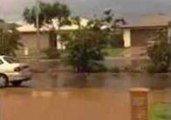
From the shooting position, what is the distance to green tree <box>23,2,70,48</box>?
135 ft

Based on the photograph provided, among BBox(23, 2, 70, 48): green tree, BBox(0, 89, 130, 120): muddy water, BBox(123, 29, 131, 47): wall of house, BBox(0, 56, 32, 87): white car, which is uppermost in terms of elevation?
BBox(23, 2, 70, 48): green tree

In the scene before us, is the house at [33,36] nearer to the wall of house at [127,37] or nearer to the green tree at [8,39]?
the green tree at [8,39]

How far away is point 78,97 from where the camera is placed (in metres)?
21.0

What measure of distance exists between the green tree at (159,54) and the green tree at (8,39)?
30.9 ft

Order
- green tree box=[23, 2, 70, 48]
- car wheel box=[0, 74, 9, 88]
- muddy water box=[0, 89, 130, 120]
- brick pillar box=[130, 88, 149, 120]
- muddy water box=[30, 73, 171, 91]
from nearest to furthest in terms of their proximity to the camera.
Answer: brick pillar box=[130, 88, 149, 120]
muddy water box=[0, 89, 130, 120]
car wheel box=[0, 74, 9, 88]
muddy water box=[30, 73, 171, 91]
green tree box=[23, 2, 70, 48]

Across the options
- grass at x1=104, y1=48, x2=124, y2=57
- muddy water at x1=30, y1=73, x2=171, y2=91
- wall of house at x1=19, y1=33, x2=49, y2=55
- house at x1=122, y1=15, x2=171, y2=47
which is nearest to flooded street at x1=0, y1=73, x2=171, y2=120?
muddy water at x1=30, y1=73, x2=171, y2=91

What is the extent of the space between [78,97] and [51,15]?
22621 mm

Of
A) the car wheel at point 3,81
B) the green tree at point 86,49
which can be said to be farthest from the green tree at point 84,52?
the car wheel at point 3,81

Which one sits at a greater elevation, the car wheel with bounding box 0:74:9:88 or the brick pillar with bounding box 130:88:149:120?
the brick pillar with bounding box 130:88:149:120

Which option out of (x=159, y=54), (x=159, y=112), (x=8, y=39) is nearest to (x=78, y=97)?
(x=159, y=112)

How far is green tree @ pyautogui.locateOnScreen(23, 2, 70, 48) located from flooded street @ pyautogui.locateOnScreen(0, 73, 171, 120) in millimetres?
9062

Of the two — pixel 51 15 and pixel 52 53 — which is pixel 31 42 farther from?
pixel 52 53

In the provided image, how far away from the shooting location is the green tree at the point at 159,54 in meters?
31.8

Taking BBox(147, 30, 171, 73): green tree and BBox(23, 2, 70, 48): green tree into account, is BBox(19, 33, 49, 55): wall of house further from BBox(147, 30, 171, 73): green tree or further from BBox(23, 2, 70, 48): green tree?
BBox(147, 30, 171, 73): green tree
